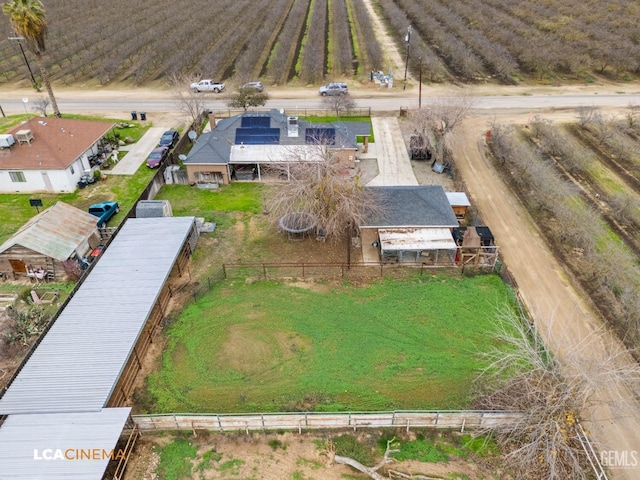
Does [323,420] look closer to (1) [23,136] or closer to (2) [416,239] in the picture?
(2) [416,239]

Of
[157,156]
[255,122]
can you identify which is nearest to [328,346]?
[255,122]

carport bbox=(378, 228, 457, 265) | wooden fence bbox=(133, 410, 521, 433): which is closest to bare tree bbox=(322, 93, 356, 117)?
carport bbox=(378, 228, 457, 265)

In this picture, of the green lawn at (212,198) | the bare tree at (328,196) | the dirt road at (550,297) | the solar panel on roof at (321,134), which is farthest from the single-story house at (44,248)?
the dirt road at (550,297)

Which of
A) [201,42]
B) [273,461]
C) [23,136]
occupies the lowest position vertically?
[273,461]

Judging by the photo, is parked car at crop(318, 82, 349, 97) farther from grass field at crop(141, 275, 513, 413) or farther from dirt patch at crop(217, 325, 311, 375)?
dirt patch at crop(217, 325, 311, 375)

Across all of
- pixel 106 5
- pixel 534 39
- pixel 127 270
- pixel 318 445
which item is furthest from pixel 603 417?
pixel 106 5

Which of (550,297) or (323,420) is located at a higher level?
(323,420)

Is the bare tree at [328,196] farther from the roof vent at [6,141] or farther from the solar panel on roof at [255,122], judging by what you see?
the roof vent at [6,141]
